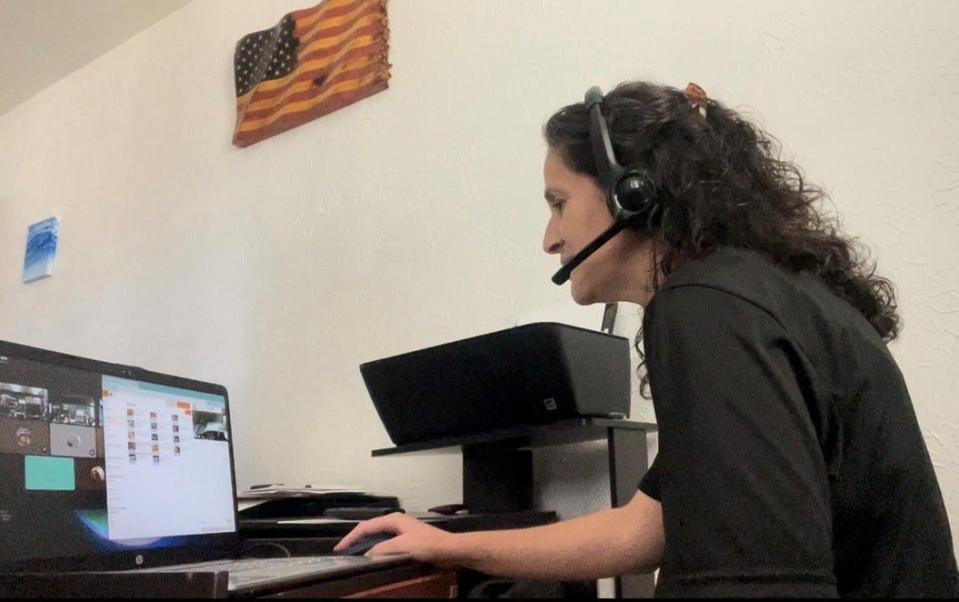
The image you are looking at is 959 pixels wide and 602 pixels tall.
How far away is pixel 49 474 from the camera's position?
3.01 ft

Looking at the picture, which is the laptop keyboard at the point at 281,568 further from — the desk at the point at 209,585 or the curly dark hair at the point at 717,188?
the curly dark hair at the point at 717,188

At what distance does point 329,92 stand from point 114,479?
121cm

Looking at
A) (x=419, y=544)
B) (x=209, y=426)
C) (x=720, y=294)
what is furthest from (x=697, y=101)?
(x=209, y=426)

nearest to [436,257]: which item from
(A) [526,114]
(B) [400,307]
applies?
(B) [400,307]

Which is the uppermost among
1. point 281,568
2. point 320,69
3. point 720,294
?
point 320,69

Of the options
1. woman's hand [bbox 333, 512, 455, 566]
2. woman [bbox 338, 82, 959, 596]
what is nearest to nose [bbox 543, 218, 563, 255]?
woman [bbox 338, 82, 959, 596]

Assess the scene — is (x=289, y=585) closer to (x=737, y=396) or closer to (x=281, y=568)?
(x=281, y=568)

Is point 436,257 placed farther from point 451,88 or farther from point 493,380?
point 493,380

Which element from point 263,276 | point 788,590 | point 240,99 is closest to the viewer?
point 788,590

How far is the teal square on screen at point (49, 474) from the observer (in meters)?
0.89

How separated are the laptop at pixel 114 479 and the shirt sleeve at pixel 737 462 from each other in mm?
316

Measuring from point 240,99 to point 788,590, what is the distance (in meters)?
1.93

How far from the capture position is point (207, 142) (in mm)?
2236

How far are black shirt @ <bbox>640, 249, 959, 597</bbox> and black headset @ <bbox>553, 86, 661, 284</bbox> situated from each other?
13cm
